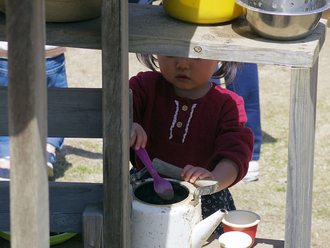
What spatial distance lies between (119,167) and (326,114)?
10.00 feet

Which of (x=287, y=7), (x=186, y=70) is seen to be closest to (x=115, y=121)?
(x=287, y=7)

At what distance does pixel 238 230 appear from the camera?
1355 mm

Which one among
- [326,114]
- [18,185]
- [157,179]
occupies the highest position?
[18,185]

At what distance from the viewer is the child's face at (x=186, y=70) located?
1.58m

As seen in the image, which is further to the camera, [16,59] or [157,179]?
[157,179]

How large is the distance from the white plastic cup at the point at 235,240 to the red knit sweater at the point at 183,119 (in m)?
0.36

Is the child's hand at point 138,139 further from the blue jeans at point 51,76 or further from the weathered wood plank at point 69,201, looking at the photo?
the blue jeans at point 51,76

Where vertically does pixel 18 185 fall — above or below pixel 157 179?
above

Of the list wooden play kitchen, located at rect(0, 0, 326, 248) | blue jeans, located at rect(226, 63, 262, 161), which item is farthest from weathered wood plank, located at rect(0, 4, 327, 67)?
blue jeans, located at rect(226, 63, 262, 161)

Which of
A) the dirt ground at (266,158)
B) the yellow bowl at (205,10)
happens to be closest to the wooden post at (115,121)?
the yellow bowl at (205,10)

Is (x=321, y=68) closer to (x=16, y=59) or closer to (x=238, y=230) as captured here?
(x=238, y=230)

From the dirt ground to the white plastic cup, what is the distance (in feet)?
3.65

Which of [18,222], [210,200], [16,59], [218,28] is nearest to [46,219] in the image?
[18,222]

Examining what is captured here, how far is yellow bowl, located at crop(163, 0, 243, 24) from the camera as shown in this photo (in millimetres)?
1139
